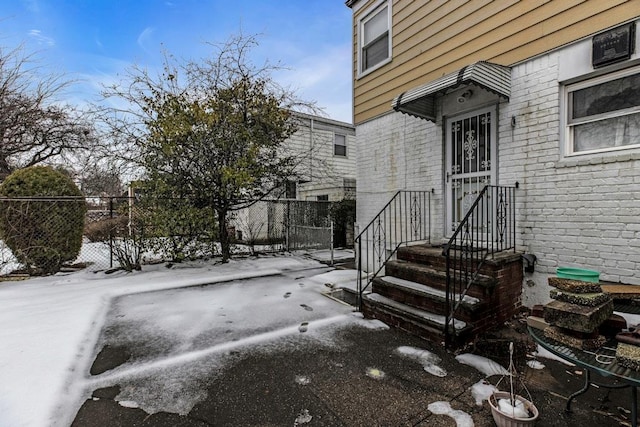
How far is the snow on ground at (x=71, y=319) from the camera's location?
96.9 inches

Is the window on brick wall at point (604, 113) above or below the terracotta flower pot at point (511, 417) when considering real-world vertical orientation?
above

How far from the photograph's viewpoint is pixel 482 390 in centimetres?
250

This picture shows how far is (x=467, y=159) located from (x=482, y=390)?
353 cm

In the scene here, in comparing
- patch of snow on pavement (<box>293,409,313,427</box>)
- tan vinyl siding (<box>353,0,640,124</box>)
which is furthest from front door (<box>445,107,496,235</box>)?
patch of snow on pavement (<box>293,409,313,427</box>)

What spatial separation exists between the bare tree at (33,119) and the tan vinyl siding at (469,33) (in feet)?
31.1

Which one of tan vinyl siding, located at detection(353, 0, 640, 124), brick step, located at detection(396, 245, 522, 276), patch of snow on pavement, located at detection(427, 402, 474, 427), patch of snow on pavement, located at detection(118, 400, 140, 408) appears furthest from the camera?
brick step, located at detection(396, 245, 522, 276)

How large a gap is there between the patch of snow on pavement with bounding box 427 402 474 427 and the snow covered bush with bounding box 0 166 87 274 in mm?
7846

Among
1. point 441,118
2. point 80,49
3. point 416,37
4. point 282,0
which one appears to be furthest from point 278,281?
point 80,49

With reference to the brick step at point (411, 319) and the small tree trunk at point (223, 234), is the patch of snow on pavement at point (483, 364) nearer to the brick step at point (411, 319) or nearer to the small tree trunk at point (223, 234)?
the brick step at point (411, 319)

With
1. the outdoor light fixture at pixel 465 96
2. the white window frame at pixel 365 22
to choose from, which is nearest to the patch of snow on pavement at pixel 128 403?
the outdoor light fixture at pixel 465 96

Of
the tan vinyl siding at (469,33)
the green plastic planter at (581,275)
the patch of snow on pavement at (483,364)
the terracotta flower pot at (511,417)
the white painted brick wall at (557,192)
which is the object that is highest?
the tan vinyl siding at (469,33)

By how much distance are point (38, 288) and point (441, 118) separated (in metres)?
7.75

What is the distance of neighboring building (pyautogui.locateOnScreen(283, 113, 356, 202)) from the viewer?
40.9 ft

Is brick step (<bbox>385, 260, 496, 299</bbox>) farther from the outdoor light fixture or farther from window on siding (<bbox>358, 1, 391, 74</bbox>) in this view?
window on siding (<bbox>358, 1, 391, 74</bbox>)
